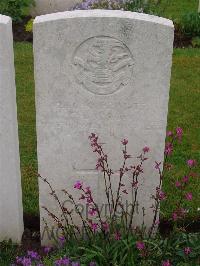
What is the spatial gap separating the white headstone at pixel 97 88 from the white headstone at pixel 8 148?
17 centimetres

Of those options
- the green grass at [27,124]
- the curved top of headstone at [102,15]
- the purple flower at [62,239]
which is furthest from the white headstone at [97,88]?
the green grass at [27,124]

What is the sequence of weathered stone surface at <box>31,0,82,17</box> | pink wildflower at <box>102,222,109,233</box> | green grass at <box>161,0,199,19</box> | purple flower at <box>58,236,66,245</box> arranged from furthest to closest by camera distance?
green grass at <box>161,0,199,19</box>
weathered stone surface at <box>31,0,82,17</box>
purple flower at <box>58,236,66,245</box>
pink wildflower at <box>102,222,109,233</box>

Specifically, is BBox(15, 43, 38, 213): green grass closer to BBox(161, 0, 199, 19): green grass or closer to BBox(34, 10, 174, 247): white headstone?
BBox(34, 10, 174, 247): white headstone

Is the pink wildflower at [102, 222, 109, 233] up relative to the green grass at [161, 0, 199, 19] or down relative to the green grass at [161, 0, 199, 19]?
down

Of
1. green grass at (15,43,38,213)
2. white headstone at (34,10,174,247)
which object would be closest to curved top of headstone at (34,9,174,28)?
white headstone at (34,10,174,247)

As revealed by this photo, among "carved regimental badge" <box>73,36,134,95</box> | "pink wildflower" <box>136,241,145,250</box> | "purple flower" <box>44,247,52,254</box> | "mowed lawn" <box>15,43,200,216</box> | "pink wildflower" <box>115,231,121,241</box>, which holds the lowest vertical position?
"purple flower" <box>44,247,52,254</box>

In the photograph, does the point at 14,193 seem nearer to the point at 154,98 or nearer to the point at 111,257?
the point at 111,257

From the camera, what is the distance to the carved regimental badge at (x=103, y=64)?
3.08 metres

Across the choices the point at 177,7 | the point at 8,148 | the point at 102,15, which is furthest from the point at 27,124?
the point at 177,7

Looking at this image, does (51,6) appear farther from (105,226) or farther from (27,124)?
(105,226)

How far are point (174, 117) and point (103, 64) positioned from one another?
2.94 meters

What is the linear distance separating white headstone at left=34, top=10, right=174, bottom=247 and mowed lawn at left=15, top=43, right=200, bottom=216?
843 mm

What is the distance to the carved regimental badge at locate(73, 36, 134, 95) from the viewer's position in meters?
3.08

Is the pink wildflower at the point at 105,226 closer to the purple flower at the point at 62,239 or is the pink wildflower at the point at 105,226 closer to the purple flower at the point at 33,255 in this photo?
the purple flower at the point at 62,239
